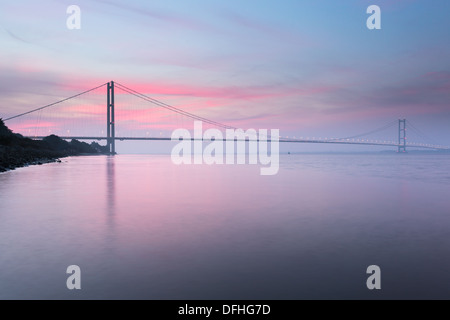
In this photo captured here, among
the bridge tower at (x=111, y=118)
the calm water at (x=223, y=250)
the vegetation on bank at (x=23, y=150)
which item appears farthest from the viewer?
the bridge tower at (x=111, y=118)

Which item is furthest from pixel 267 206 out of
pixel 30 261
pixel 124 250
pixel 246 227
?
pixel 30 261

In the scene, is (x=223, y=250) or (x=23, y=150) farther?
(x=23, y=150)

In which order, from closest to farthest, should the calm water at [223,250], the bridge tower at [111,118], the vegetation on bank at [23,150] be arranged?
the calm water at [223,250]
the vegetation on bank at [23,150]
the bridge tower at [111,118]

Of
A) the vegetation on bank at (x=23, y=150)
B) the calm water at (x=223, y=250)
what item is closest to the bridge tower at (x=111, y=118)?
the vegetation on bank at (x=23, y=150)

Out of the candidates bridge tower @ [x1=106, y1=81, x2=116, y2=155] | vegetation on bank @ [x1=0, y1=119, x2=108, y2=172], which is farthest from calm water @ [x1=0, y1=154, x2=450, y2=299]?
bridge tower @ [x1=106, y1=81, x2=116, y2=155]

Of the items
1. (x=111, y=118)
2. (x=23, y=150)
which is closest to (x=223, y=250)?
(x=23, y=150)

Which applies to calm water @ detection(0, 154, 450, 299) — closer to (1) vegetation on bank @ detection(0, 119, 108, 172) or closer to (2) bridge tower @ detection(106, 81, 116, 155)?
(1) vegetation on bank @ detection(0, 119, 108, 172)

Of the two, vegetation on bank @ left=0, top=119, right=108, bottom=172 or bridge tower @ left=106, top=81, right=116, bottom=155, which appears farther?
bridge tower @ left=106, top=81, right=116, bottom=155

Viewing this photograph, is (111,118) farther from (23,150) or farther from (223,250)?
(223,250)

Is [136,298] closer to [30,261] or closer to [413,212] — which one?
[30,261]

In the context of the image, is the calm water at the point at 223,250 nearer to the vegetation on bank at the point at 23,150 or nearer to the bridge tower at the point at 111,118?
the vegetation on bank at the point at 23,150

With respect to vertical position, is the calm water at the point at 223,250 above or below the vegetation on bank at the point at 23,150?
below

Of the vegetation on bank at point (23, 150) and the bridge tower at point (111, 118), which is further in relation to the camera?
the bridge tower at point (111, 118)
